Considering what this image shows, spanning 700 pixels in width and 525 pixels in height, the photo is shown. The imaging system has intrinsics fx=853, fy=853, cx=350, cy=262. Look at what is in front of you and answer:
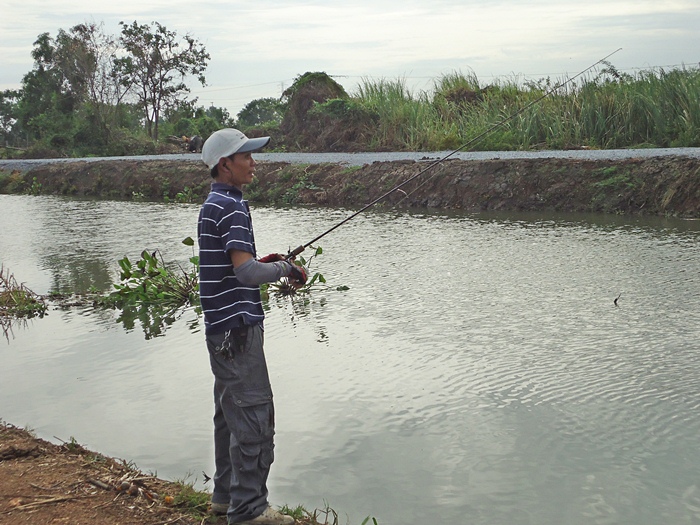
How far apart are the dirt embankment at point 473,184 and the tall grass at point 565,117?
1.62 metres

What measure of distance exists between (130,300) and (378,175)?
8.58 meters

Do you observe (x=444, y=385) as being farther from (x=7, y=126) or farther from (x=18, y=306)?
(x=7, y=126)

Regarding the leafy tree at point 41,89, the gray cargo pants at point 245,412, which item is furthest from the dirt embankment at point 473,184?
the leafy tree at point 41,89

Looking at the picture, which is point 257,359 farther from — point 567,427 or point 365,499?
point 567,427

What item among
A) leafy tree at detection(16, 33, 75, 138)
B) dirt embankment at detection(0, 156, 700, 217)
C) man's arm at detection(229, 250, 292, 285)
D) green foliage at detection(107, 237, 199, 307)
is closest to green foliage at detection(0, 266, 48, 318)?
green foliage at detection(107, 237, 199, 307)

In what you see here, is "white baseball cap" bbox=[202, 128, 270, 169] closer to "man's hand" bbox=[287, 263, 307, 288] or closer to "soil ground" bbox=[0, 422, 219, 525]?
"man's hand" bbox=[287, 263, 307, 288]

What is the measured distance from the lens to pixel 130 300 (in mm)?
8164

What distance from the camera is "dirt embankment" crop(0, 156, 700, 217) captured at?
41.2 feet

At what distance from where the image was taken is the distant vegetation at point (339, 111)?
17.0 m

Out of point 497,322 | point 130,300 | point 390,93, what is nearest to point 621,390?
point 497,322

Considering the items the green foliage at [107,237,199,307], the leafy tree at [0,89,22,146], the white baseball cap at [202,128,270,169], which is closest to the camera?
the white baseball cap at [202,128,270,169]

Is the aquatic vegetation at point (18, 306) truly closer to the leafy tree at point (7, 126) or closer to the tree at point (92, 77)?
the tree at point (92, 77)

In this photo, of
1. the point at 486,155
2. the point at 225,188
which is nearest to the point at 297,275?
the point at 225,188

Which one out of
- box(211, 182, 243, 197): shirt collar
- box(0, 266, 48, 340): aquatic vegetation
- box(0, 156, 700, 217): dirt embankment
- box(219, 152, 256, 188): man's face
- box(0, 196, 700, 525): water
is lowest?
box(0, 196, 700, 525): water
